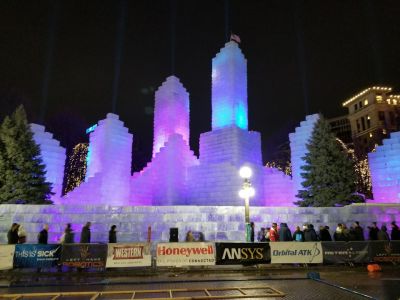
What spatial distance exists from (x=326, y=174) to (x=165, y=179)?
13.2 metres

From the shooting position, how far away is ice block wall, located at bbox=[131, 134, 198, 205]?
3008cm

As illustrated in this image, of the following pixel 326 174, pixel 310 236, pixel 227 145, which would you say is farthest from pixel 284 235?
pixel 227 145

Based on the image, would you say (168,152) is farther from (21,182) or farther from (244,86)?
(21,182)

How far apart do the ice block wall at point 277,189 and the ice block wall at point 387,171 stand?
639cm

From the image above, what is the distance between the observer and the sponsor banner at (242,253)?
574 inches

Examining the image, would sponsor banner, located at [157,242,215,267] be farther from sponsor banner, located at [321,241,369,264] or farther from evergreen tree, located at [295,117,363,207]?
evergreen tree, located at [295,117,363,207]

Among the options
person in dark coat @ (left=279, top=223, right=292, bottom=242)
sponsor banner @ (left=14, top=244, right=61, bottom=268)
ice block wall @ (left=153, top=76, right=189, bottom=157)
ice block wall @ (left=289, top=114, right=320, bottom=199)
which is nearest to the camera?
sponsor banner @ (left=14, top=244, right=61, bottom=268)

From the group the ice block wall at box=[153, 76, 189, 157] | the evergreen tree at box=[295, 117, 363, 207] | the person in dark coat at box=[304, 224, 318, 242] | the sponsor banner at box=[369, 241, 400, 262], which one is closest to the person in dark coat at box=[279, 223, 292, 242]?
the person in dark coat at box=[304, 224, 318, 242]

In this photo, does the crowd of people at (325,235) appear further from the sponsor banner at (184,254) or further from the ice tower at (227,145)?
the ice tower at (227,145)

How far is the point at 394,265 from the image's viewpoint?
1572cm

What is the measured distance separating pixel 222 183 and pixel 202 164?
10.3 feet

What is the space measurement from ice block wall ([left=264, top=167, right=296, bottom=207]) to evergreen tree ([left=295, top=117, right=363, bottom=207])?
2.76 meters

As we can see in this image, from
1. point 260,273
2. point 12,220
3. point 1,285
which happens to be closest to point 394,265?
point 260,273

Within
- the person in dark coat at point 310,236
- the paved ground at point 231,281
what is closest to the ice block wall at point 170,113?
the person in dark coat at point 310,236
